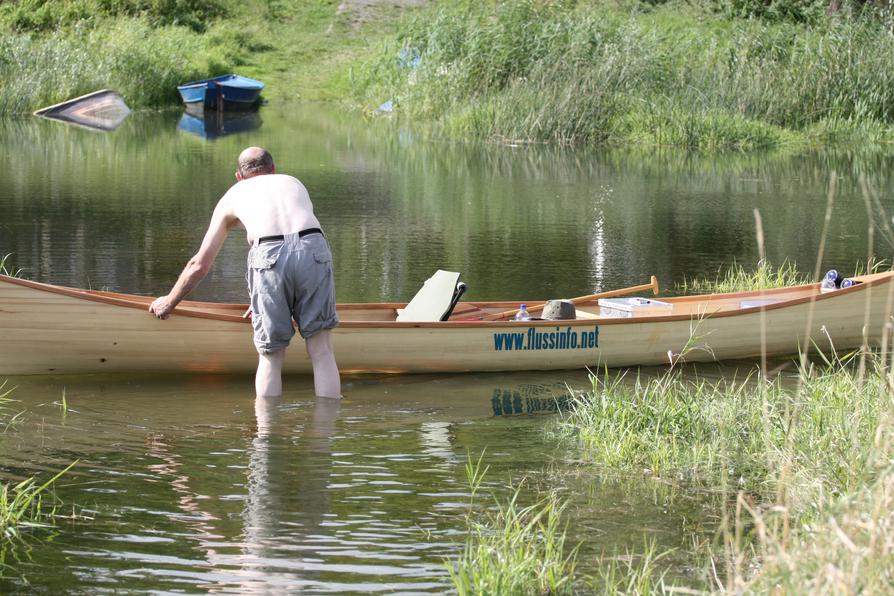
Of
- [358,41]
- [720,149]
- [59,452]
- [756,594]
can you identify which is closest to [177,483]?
[59,452]

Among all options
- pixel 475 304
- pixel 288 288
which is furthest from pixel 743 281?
pixel 288 288

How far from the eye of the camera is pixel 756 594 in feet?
13.4

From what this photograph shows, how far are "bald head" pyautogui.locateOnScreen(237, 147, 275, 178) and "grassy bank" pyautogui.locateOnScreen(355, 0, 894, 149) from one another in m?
16.7

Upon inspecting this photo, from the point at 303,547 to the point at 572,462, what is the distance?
1.89 meters

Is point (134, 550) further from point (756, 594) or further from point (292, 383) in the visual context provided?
point (292, 383)

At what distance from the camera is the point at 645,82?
25.1 metres

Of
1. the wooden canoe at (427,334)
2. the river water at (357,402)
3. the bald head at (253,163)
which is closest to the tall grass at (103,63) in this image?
the river water at (357,402)

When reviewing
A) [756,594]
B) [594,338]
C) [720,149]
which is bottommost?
[720,149]

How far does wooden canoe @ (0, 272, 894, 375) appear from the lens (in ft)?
26.2

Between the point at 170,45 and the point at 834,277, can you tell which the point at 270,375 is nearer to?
the point at 834,277

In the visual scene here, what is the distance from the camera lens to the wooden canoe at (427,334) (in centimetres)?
798

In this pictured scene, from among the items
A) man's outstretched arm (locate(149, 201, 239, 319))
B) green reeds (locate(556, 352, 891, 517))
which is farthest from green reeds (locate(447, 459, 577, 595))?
man's outstretched arm (locate(149, 201, 239, 319))

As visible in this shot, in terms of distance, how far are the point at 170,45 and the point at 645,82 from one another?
16621 millimetres

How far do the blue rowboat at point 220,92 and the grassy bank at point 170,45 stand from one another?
40.3 inches
